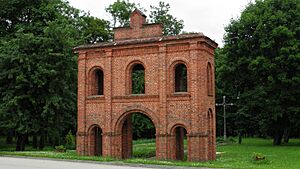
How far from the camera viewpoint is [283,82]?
34.8 meters

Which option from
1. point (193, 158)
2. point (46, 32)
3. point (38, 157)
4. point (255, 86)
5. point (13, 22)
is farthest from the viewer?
point (255, 86)

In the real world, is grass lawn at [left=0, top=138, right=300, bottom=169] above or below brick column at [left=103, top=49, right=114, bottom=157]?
below

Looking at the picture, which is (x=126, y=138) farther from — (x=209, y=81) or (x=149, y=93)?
(x=209, y=81)

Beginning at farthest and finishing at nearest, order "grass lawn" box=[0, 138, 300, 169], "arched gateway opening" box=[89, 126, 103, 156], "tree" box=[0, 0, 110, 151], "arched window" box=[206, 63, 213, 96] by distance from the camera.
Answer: "tree" box=[0, 0, 110, 151] < "arched gateway opening" box=[89, 126, 103, 156] < "arched window" box=[206, 63, 213, 96] < "grass lawn" box=[0, 138, 300, 169]

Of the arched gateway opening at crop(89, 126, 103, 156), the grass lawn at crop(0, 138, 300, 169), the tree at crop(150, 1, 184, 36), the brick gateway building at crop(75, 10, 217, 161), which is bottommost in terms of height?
the grass lawn at crop(0, 138, 300, 169)

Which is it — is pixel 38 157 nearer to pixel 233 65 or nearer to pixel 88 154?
pixel 88 154

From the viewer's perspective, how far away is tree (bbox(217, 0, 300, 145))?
3509 centimetres

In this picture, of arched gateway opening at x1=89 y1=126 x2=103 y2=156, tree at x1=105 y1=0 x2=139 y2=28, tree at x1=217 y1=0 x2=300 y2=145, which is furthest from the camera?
tree at x1=105 y1=0 x2=139 y2=28

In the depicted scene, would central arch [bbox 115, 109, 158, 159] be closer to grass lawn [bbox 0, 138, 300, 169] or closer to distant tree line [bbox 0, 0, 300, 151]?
grass lawn [bbox 0, 138, 300, 169]

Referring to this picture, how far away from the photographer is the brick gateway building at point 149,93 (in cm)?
2097

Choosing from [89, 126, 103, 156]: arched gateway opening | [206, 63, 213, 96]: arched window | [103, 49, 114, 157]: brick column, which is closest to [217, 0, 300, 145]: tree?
[206, 63, 213, 96]: arched window

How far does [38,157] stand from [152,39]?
9.24 m

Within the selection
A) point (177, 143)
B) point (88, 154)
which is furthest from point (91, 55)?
point (177, 143)

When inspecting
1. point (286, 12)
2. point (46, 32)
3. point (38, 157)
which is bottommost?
point (38, 157)
